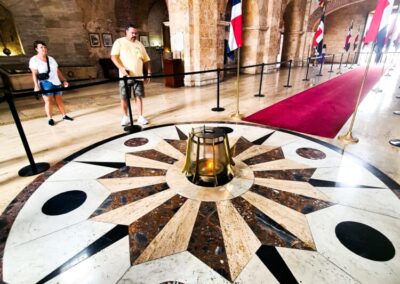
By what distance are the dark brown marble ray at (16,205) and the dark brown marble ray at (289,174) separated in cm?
224

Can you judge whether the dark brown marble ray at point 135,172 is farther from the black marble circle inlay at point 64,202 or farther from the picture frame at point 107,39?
the picture frame at point 107,39

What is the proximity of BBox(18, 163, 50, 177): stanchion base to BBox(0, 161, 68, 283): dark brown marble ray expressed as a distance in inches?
3.2

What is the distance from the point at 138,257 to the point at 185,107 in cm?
419

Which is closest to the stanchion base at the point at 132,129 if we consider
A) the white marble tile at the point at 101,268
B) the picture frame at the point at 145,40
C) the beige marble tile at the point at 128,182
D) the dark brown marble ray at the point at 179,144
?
the dark brown marble ray at the point at 179,144

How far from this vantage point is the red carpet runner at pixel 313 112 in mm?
3861

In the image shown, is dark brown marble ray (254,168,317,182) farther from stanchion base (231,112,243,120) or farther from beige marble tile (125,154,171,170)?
stanchion base (231,112,243,120)

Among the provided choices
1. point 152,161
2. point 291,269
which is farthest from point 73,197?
point 291,269

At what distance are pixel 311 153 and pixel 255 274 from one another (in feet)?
6.59

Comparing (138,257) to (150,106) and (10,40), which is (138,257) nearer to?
(150,106)

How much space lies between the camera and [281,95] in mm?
6449

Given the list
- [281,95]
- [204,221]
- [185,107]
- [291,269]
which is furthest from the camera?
→ [281,95]

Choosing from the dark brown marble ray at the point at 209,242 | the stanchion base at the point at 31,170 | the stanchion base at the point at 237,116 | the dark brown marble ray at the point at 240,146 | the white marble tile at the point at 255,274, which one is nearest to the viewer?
the white marble tile at the point at 255,274

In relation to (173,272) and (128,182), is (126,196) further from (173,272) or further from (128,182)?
(173,272)

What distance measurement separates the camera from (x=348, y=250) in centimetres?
152
